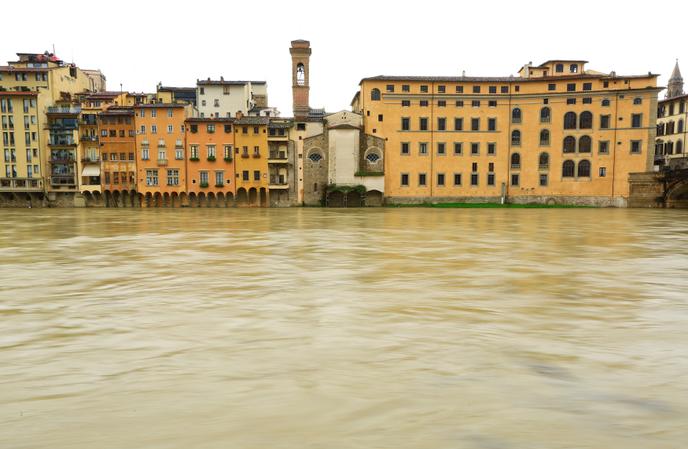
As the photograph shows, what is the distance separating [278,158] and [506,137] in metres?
27.3

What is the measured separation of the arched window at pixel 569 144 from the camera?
5994 cm

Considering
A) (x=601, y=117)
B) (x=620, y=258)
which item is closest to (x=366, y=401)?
(x=620, y=258)

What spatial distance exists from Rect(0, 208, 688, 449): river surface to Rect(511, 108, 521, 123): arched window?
4920 centimetres

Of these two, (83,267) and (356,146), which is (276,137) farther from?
(83,267)

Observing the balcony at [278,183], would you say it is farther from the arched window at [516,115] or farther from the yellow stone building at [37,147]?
the arched window at [516,115]

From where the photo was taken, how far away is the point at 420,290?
11.2 meters

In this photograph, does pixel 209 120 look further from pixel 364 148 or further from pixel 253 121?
pixel 364 148

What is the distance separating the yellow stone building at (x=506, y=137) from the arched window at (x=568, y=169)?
11 cm

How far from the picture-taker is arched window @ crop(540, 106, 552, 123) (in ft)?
196

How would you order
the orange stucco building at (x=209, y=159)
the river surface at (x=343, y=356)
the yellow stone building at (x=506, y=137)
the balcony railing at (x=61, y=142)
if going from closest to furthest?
the river surface at (x=343, y=356) < the yellow stone building at (x=506, y=137) < the orange stucco building at (x=209, y=159) < the balcony railing at (x=61, y=142)

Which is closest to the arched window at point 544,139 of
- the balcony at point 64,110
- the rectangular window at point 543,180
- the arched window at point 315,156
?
the rectangular window at point 543,180

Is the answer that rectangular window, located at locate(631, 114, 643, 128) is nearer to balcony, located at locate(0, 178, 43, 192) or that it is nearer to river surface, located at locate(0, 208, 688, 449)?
river surface, located at locate(0, 208, 688, 449)

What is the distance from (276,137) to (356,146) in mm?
9603

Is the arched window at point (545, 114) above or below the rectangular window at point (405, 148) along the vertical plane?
above
